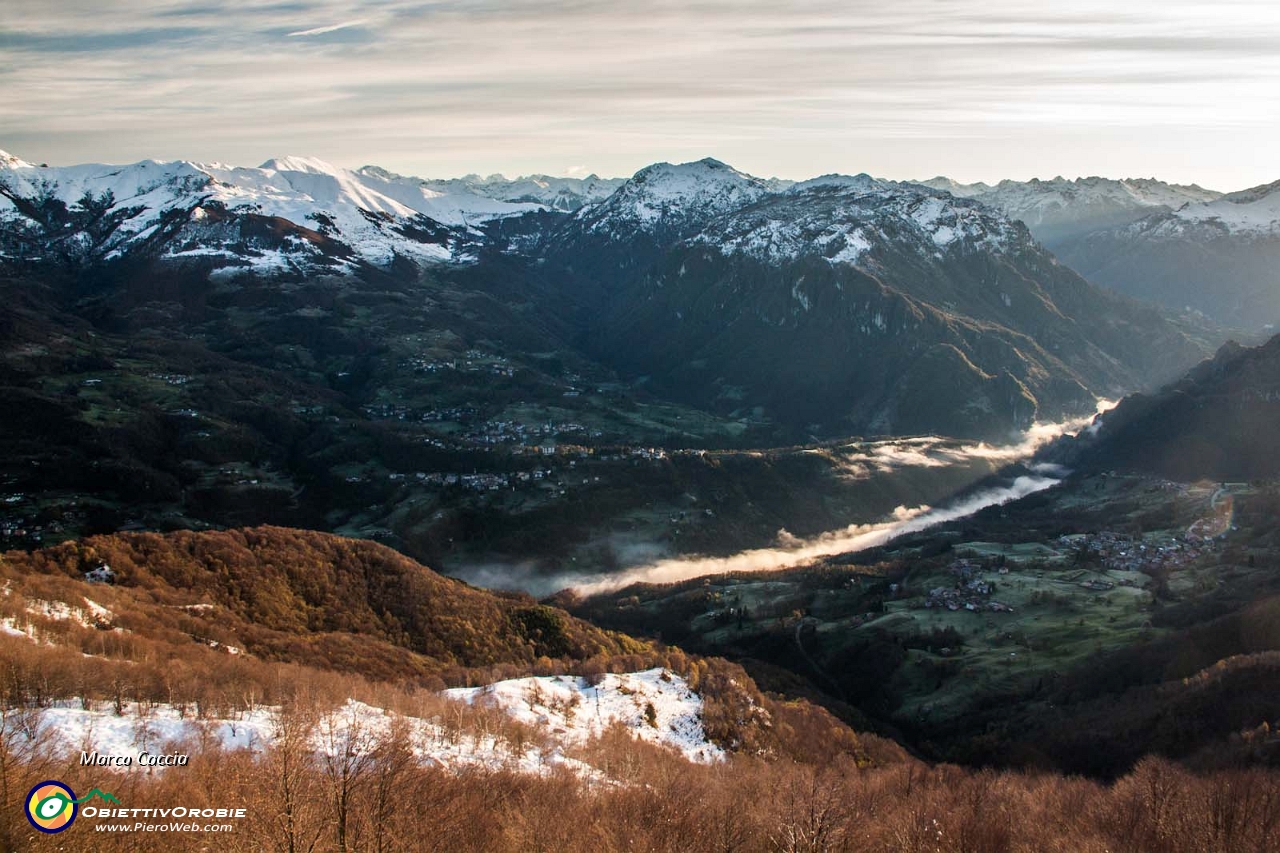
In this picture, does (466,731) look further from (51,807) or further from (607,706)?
(51,807)

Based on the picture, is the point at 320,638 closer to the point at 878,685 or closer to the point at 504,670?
the point at 504,670

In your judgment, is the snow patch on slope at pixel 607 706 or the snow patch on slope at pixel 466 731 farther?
the snow patch on slope at pixel 607 706

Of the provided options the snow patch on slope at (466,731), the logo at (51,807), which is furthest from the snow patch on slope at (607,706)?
the logo at (51,807)

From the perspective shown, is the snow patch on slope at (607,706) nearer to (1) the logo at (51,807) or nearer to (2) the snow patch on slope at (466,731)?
(2) the snow patch on slope at (466,731)

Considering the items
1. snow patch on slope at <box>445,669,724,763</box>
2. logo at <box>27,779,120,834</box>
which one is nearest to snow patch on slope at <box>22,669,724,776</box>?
snow patch on slope at <box>445,669,724,763</box>

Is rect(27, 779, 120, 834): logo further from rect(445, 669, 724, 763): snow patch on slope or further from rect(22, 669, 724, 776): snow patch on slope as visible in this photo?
rect(445, 669, 724, 763): snow patch on slope

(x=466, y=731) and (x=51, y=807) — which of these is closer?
(x=51, y=807)

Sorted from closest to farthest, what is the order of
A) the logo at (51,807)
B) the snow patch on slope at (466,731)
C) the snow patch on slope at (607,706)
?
the logo at (51,807)
the snow patch on slope at (466,731)
the snow patch on slope at (607,706)

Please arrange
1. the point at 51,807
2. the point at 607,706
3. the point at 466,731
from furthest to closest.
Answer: the point at 607,706 < the point at 466,731 < the point at 51,807

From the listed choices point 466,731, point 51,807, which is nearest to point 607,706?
point 466,731
